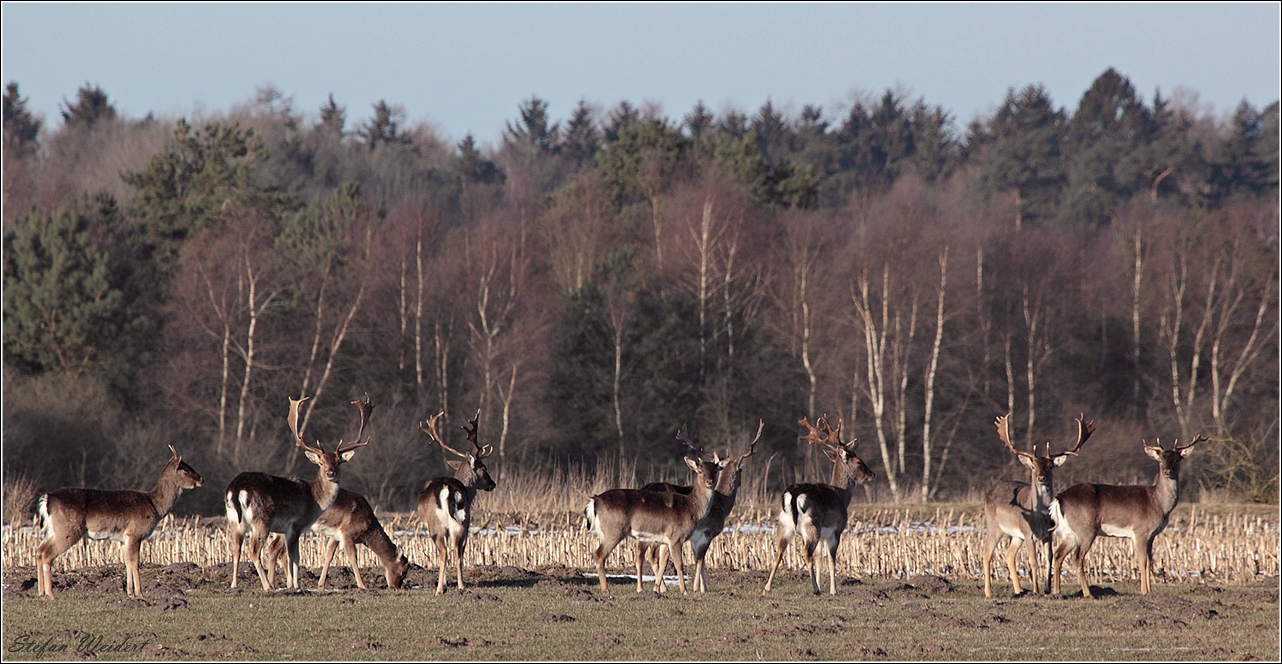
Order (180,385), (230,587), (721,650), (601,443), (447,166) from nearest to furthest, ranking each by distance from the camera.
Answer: (721,650) < (230,587) < (180,385) < (601,443) < (447,166)

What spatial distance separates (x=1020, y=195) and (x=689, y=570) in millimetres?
59163

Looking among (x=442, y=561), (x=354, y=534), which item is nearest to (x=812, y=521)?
(x=442, y=561)

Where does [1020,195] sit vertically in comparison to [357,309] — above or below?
above

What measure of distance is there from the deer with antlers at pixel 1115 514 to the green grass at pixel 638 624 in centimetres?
55

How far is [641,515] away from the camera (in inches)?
598

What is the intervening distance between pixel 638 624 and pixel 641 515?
2764mm

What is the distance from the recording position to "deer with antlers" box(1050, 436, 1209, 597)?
51.6ft

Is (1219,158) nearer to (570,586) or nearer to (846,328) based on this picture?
(846,328)

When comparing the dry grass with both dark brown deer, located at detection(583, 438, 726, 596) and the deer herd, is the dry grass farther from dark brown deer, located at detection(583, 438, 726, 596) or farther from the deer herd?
dark brown deer, located at detection(583, 438, 726, 596)

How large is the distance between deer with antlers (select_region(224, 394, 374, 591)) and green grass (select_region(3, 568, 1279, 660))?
1.41ft

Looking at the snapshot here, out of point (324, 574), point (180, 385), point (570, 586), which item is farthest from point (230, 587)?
point (180, 385)

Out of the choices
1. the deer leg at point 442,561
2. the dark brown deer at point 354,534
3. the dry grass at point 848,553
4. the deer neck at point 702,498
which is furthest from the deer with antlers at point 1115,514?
the dark brown deer at point 354,534

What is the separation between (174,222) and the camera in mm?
44469

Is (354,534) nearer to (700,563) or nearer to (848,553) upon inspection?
(700,563)
